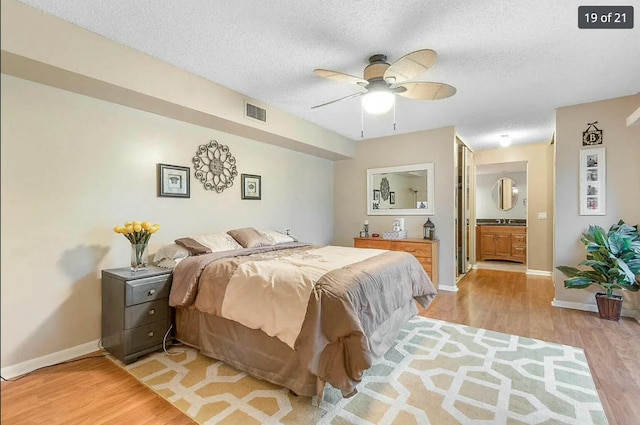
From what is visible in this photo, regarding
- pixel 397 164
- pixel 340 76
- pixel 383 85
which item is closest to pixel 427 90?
pixel 383 85

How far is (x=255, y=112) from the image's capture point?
368 cm

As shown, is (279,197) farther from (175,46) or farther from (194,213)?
(175,46)

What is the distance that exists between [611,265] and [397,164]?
300 centimetres

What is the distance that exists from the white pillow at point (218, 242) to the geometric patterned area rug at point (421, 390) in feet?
3.22

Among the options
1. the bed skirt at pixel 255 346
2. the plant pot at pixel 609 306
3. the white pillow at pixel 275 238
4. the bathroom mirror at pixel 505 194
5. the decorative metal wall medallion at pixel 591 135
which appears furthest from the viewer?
the bathroom mirror at pixel 505 194

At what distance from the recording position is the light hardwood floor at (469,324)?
185 centimetres

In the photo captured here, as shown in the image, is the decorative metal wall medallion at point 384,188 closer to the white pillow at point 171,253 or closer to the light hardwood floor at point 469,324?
the light hardwood floor at point 469,324

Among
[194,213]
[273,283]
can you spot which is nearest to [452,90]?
[273,283]

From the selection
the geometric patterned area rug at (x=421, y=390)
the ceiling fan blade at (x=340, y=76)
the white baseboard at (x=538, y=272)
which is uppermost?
the ceiling fan blade at (x=340, y=76)

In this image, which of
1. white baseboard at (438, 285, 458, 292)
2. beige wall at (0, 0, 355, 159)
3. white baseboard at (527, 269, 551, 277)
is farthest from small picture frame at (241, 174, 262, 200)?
white baseboard at (527, 269, 551, 277)

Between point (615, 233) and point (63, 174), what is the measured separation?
5.07 metres

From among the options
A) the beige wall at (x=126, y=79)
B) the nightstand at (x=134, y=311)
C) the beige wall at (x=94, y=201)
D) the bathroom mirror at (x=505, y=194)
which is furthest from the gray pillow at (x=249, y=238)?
the bathroom mirror at (x=505, y=194)

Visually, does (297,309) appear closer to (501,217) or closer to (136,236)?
(136,236)

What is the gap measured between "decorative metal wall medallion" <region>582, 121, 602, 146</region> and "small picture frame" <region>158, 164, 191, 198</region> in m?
4.76
